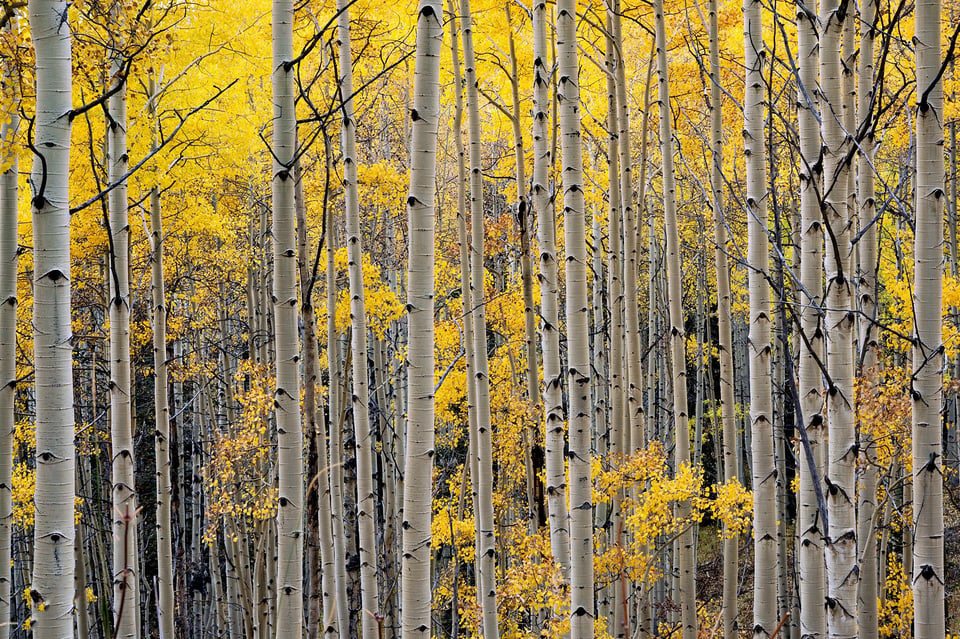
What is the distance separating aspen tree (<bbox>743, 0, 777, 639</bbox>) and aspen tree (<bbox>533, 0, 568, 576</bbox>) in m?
1.19

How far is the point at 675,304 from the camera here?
6.38 metres

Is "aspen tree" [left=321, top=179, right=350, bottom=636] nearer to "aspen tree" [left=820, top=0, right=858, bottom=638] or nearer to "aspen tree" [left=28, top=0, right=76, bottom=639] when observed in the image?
"aspen tree" [left=28, top=0, right=76, bottom=639]

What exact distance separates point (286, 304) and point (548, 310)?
A: 1.86 metres

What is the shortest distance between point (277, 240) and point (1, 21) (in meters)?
1.46

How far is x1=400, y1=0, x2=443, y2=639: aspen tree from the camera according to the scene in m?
2.78

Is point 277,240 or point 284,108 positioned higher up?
point 284,108

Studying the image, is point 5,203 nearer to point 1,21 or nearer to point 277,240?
point 1,21

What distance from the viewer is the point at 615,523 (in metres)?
7.34

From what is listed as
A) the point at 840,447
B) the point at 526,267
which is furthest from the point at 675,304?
the point at 840,447

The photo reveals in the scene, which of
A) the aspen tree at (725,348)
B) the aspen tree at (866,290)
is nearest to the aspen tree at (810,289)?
the aspen tree at (866,290)

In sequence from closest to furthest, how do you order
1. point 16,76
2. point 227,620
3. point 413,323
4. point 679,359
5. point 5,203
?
point 413,323
point 16,76
point 5,203
point 679,359
point 227,620

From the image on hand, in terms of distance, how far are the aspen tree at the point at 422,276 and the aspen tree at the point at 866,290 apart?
2.15m

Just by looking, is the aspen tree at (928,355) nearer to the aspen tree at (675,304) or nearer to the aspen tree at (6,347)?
the aspen tree at (675,304)

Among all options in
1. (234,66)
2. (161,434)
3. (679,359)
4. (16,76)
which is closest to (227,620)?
(161,434)
